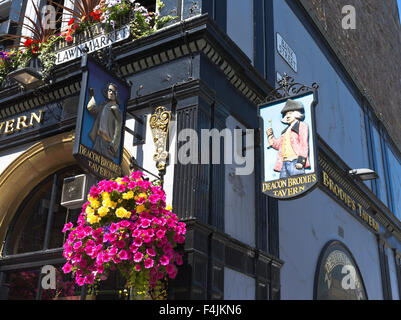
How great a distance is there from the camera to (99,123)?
8.29 meters

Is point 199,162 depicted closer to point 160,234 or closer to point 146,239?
point 160,234

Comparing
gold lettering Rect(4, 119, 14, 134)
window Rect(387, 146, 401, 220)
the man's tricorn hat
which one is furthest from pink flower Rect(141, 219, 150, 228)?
window Rect(387, 146, 401, 220)

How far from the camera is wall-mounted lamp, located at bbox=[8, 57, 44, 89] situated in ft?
34.7

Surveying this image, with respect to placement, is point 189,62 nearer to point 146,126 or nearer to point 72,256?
point 146,126

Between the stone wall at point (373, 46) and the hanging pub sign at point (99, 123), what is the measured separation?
8.47 m

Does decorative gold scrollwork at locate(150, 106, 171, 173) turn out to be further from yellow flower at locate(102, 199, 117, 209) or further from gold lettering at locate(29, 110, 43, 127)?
gold lettering at locate(29, 110, 43, 127)

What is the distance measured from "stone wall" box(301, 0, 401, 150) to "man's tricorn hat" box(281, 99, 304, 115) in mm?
7077

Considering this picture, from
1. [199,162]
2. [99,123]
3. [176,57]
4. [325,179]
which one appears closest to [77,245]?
[99,123]

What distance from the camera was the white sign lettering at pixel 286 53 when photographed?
42.5 feet

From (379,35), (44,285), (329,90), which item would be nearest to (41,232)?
(44,285)

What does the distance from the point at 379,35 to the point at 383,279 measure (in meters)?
12.5

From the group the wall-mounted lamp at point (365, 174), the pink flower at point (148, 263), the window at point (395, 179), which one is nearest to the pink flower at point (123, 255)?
the pink flower at point (148, 263)

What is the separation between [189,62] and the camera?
945cm

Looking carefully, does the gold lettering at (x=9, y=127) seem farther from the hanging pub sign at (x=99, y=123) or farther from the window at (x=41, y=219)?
the hanging pub sign at (x=99, y=123)
